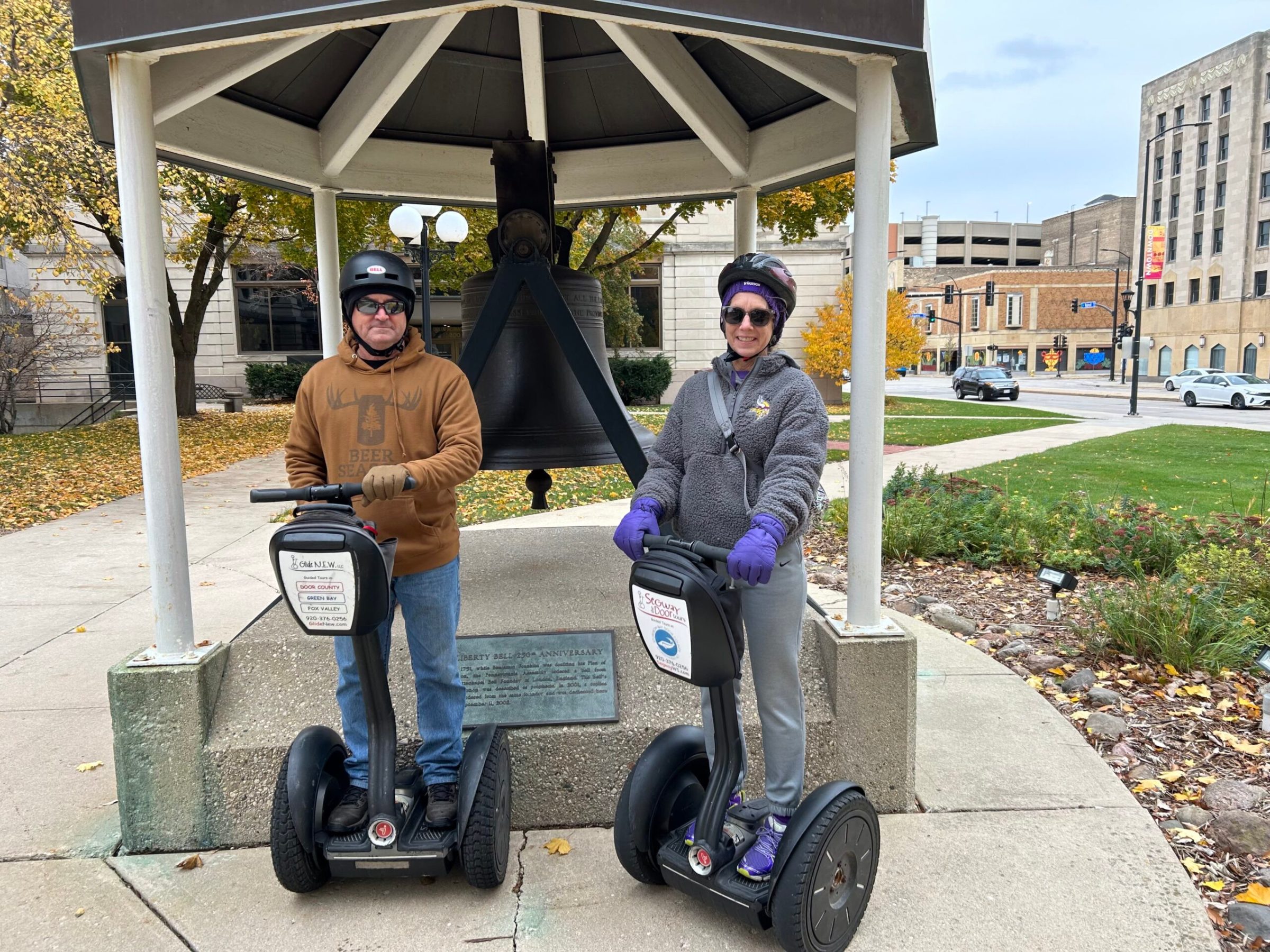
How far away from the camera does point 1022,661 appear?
16.0ft

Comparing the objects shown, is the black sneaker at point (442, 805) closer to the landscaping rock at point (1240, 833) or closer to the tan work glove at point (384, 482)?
the tan work glove at point (384, 482)

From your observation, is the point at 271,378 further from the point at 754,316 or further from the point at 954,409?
the point at 754,316

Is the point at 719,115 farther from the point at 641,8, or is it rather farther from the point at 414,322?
the point at 414,322

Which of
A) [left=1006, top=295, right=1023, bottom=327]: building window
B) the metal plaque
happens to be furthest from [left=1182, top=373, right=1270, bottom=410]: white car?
[left=1006, top=295, right=1023, bottom=327]: building window

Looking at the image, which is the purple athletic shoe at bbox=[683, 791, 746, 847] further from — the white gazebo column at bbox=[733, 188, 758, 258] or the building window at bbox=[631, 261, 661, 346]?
the building window at bbox=[631, 261, 661, 346]

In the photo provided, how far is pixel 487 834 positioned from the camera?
2.57 m

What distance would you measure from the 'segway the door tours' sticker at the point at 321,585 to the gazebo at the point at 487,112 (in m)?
0.88

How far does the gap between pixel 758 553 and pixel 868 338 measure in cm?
133

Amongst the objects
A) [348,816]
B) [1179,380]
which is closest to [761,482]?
[348,816]

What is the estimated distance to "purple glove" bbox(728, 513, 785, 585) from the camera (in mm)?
2113

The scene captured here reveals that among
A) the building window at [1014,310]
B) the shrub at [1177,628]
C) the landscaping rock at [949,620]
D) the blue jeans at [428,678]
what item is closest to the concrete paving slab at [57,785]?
the blue jeans at [428,678]

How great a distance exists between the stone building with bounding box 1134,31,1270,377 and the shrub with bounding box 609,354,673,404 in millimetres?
34366

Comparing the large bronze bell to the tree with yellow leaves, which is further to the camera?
the tree with yellow leaves

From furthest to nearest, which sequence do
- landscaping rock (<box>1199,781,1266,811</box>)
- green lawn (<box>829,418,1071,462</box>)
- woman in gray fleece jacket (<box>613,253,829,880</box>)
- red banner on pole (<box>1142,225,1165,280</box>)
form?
1. red banner on pole (<box>1142,225,1165,280</box>)
2. green lawn (<box>829,418,1071,462</box>)
3. landscaping rock (<box>1199,781,1266,811</box>)
4. woman in gray fleece jacket (<box>613,253,829,880</box>)
